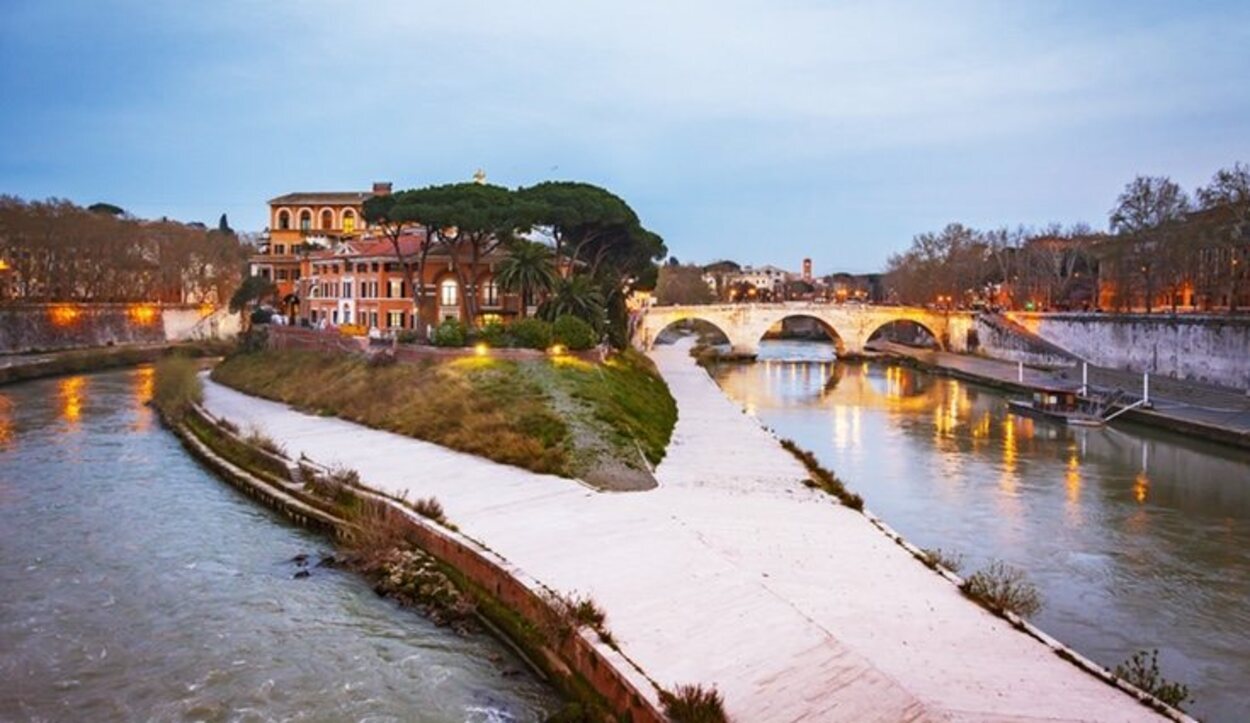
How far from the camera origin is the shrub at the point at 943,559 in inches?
558

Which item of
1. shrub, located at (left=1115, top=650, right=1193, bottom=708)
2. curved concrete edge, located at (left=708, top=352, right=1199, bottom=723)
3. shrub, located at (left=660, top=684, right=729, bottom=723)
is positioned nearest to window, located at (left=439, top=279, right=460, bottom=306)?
curved concrete edge, located at (left=708, top=352, right=1199, bottom=723)

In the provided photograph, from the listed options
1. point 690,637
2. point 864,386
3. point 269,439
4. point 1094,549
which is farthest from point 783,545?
point 864,386

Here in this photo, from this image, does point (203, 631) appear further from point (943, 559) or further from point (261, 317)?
point (261, 317)

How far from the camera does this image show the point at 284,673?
1187cm

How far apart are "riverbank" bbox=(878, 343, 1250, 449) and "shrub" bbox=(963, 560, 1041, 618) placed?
61.4 ft

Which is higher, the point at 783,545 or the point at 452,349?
the point at 452,349

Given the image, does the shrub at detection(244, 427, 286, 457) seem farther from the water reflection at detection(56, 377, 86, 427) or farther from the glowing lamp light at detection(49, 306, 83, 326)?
the glowing lamp light at detection(49, 306, 83, 326)

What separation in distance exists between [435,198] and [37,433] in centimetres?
1577

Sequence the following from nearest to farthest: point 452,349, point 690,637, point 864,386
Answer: point 690,637, point 452,349, point 864,386

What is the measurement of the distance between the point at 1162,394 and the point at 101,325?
59017mm

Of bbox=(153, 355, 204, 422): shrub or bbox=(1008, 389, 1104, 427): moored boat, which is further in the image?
bbox=(1008, 389, 1104, 427): moored boat

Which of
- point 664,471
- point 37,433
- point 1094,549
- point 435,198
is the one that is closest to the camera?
point 1094,549

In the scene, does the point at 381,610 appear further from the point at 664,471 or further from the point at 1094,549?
the point at 1094,549

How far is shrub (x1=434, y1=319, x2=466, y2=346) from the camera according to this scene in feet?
110
